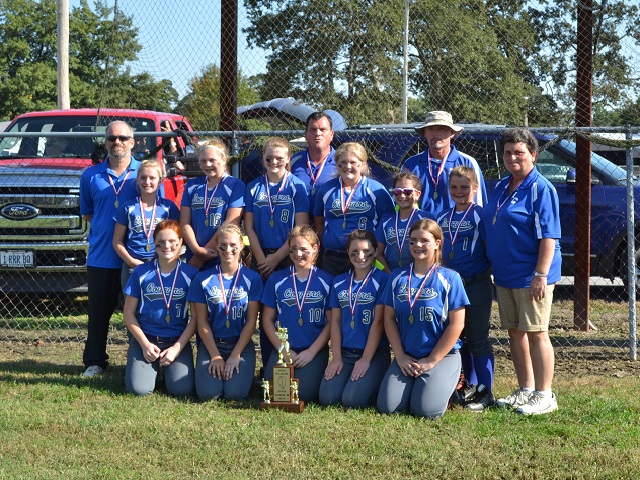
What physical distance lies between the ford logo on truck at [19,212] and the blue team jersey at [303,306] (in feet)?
12.2

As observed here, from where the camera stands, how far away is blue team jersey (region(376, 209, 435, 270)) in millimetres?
5629

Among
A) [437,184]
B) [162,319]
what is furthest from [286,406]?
[437,184]

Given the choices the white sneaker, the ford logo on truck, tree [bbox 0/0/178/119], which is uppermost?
tree [bbox 0/0/178/119]

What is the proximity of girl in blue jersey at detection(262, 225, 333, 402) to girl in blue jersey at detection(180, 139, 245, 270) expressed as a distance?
0.58 metres

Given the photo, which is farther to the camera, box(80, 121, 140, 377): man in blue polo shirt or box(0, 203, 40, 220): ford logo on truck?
box(0, 203, 40, 220): ford logo on truck

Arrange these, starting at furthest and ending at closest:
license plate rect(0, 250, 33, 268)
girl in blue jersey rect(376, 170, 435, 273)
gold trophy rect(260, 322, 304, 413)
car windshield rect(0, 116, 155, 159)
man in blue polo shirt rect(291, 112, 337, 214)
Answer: car windshield rect(0, 116, 155, 159), license plate rect(0, 250, 33, 268), man in blue polo shirt rect(291, 112, 337, 214), girl in blue jersey rect(376, 170, 435, 273), gold trophy rect(260, 322, 304, 413)

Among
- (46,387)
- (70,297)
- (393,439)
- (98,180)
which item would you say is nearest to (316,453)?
(393,439)

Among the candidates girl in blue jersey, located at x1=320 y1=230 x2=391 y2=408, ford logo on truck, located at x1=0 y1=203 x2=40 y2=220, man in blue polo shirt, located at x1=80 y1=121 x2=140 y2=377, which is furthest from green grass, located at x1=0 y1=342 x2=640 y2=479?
ford logo on truck, located at x1=0 y1=203 x2=40 y2=220

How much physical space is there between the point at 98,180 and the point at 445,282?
9.32 ft

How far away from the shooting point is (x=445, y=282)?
5340 millimetres

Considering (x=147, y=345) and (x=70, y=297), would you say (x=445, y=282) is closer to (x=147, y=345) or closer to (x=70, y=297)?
(x=147, y=345)

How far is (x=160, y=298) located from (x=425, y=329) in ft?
6.28

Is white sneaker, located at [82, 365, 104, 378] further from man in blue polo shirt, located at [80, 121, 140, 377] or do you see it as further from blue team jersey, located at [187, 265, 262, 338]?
blue team jersey, located at [187, 265, 262, 338]

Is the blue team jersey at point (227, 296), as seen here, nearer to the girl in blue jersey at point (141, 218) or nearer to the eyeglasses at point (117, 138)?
the girl in blue jersey at point (141, 218)
